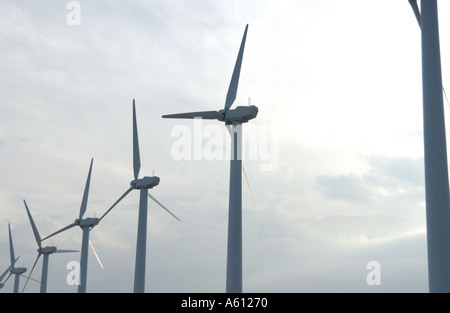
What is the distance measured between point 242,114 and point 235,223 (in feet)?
33.5

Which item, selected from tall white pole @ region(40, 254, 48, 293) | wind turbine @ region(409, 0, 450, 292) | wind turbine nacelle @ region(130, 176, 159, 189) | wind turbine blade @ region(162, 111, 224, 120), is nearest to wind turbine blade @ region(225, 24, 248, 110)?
wind turbine blade @ region(162, 111, 224, 120)

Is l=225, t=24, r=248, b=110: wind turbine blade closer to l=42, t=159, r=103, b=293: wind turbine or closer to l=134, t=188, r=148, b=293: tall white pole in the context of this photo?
l=134, t=188, r=148, b=293: tall white pole

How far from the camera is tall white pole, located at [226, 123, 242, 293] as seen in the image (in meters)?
43.2

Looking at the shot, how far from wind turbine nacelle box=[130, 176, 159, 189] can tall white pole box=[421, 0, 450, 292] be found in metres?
46.5

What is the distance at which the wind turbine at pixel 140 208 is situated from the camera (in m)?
64.2

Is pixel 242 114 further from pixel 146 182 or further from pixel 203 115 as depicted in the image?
pixel 146 182

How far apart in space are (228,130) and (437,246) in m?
27.6

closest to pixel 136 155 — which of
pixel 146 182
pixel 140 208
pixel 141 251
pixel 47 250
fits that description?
pixel 146 182

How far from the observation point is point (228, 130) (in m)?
50.2

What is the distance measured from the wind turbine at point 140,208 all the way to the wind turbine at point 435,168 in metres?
44.0
